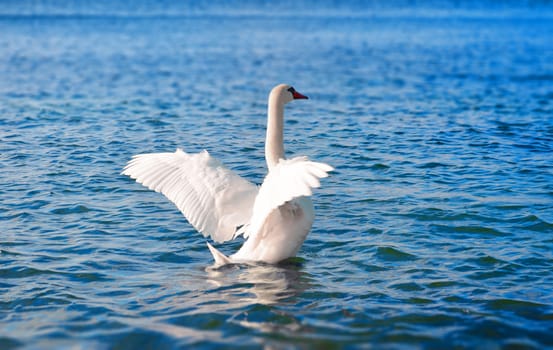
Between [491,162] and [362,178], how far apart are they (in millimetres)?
2542

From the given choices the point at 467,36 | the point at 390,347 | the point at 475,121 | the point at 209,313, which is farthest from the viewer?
the point at 467,36

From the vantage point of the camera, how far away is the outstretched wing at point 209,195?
30.5 feet

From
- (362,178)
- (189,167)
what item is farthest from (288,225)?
(362,178)

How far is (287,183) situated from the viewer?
741 cm

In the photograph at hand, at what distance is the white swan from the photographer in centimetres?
886

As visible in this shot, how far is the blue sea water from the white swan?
0.92ft

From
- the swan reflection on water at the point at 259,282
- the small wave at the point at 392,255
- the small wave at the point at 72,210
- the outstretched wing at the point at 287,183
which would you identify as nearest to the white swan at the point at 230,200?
the swan reflection on water at the point at 259,282

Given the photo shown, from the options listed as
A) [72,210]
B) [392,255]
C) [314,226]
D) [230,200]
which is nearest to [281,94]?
[230,200]

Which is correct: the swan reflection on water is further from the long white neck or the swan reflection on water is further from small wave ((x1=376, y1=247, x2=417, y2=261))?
the long white neck

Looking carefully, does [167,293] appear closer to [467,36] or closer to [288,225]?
[288,225]

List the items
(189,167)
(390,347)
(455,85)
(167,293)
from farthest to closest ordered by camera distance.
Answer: (455,85), (189,167), (167,293), (390,347)

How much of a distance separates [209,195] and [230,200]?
24cm

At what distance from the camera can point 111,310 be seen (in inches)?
306

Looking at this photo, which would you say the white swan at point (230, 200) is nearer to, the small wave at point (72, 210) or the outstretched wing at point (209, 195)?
the outstretched wing at point (209, 195)
